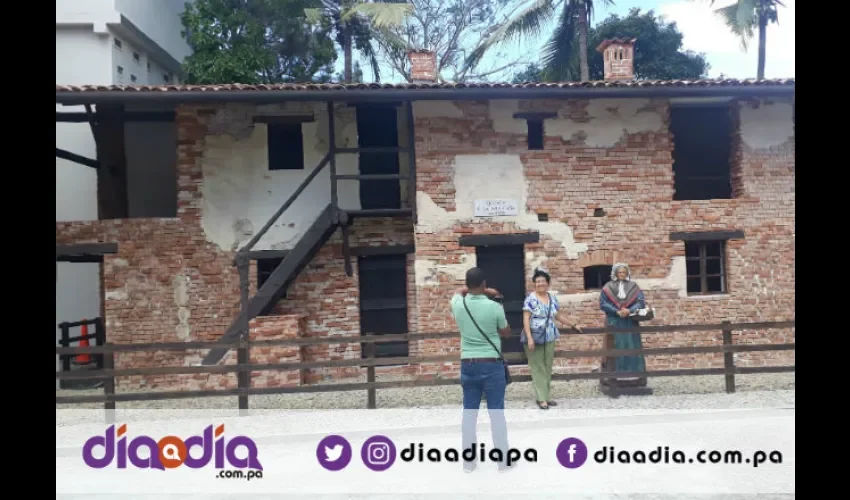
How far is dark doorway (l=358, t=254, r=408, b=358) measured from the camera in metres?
11.9

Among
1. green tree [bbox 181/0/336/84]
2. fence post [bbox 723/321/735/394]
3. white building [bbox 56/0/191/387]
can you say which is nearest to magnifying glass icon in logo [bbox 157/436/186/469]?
fence post [bbox 723/321/735/394]

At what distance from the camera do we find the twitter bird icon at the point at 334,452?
6418mm

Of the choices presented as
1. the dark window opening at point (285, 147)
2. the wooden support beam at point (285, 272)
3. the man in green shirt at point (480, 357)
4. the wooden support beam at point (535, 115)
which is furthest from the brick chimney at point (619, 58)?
the man in green shirt at point (480, 357)

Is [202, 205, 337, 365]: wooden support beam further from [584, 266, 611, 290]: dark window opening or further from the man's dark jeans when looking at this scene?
the man's dark jeans

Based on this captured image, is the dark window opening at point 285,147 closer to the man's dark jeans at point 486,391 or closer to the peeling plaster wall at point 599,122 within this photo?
the peeling plaster wall at point 599,122

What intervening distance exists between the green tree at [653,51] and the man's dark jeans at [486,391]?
20.4m

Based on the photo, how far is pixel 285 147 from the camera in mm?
12008

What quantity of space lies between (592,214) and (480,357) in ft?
20.8

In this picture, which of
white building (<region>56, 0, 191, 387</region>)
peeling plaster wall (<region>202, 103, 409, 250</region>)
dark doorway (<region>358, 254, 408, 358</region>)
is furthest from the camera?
white building (<region>56, 0, 191, 387</region>)

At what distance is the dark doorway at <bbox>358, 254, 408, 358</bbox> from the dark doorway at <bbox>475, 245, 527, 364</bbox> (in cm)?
164

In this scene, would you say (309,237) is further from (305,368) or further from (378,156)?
(305,368)

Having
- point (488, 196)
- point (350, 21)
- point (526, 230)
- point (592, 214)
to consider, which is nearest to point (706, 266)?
point (592, 214)

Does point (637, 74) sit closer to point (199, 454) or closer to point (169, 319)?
point (169, 319)

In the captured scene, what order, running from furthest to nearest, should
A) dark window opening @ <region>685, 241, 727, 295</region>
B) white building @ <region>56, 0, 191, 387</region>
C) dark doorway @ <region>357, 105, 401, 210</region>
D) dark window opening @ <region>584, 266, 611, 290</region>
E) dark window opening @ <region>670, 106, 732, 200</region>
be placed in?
1. white building @ <region>56, 0, 191, 387</region>
2. dark window opening @ <region>670, 106, 732, 200</region>
3. dark doorway @ <region>357, 105, 401, 210</region>
4. dark window opening @ <region>685, 241, 727, 295</region>
5. dark window opening @ <region>584, 266, 611, 290</region>
